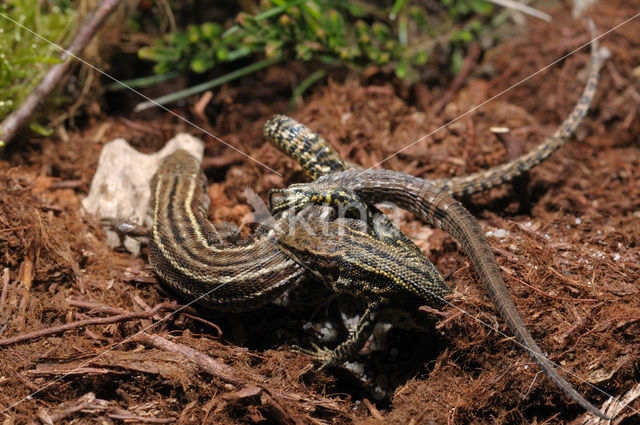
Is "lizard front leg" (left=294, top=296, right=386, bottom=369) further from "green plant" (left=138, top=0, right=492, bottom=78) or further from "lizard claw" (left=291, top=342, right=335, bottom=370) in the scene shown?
"green plant" (left=138, top=0, right=492, bottom=78)

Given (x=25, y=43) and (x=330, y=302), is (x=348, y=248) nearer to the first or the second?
(x=330, y=302)

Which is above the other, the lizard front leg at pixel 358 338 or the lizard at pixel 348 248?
the lizard at pixel 348 248

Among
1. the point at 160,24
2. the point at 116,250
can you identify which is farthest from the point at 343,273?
the point at 160,24

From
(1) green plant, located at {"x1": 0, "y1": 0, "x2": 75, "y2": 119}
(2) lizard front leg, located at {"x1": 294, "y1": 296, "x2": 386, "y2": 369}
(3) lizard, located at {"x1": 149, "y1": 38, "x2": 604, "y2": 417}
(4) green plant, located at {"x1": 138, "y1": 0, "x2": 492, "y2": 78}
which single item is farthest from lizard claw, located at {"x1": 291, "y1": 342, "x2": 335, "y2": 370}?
(1) green plant, located at {"x1": 0, "y1": 0, "x2": 75, "y2": 119}

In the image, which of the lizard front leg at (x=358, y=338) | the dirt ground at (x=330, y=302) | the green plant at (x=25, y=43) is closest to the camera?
the dirt ground at (x=330, y=302)

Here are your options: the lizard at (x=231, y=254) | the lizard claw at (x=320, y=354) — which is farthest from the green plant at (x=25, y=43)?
the lizard claw at (x=320, y=354)

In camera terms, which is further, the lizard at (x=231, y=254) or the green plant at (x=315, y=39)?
the green plant at (x=315, y=39)

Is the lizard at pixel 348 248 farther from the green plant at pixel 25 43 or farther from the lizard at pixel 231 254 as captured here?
the green plant at pixel 25 43

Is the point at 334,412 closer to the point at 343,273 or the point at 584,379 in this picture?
the point at 343,273
